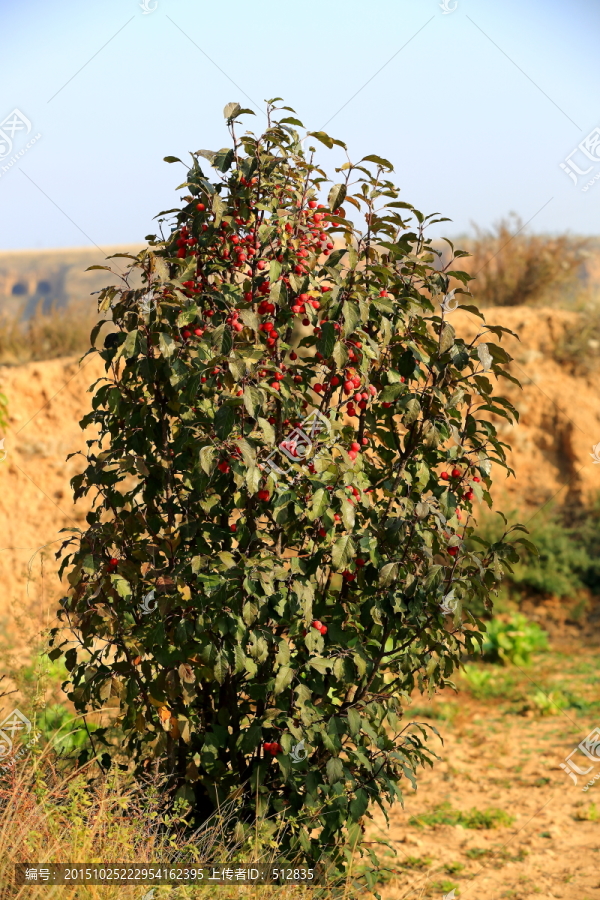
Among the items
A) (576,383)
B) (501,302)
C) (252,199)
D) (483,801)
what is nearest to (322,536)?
(252,199)

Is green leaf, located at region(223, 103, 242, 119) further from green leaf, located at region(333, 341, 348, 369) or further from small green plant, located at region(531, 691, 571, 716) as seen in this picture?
small green plant, located at region(531, 691, 571, 716)

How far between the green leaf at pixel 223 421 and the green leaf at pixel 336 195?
2.50ft

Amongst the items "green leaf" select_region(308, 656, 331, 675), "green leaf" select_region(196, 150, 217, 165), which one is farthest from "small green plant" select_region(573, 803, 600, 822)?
"green leaf" select_region(196, 150, 217, 165)

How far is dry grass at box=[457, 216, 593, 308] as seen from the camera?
9.91m

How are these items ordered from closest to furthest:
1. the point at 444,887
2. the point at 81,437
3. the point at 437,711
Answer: the point at 444,887, the point at 437,711, the point at 81,437

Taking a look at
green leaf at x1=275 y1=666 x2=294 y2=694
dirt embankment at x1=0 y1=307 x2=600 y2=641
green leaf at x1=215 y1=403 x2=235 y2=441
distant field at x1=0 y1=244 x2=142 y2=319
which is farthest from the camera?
distant field at x1=0 y1=244 x2=142 y2=319

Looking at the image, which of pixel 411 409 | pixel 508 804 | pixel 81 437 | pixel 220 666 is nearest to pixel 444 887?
pixel 508 804

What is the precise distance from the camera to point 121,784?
9.37 ft

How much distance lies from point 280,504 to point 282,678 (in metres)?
0.54

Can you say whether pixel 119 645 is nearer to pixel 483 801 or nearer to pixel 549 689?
pixel 483 801

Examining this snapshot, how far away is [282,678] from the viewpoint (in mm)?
2428

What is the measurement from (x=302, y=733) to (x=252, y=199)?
5.86 feet

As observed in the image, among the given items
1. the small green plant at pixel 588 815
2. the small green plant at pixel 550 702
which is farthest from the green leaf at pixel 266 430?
the small green plant at pixel 550 702

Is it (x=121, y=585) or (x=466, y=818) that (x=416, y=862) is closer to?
(x=466, y=818)
